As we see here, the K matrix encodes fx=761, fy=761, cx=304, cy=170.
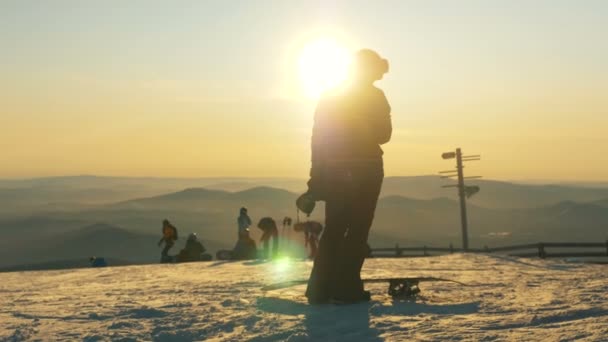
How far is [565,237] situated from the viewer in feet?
558

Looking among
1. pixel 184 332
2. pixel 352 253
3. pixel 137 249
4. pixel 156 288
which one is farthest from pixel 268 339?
pixel 137 249

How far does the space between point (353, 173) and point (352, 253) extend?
98 cm

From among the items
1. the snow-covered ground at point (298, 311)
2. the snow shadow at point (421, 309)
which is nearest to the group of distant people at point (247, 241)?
the snow-covered ground at point (298, 311)

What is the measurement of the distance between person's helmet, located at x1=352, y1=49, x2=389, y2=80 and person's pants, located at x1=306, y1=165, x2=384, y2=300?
1157mm

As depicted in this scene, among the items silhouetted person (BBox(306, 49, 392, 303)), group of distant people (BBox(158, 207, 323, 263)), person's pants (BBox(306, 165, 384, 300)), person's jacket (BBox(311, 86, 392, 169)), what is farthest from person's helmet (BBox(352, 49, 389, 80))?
group of distant people (BBox(158, 207, 323, 263))

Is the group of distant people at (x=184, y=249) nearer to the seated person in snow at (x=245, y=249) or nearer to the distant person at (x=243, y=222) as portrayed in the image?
the seated person in snow at (x=245, y=249)

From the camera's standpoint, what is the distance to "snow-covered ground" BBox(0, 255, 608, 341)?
7191mm

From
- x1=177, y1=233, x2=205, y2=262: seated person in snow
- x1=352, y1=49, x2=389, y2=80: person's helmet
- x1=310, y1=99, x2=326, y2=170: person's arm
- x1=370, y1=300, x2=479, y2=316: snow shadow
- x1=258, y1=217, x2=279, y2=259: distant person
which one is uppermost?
x1=352, y1=49, x2=389, y2=80: person's helmet

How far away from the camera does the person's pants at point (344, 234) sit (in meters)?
9.18

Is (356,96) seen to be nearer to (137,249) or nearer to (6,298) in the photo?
(6,298)

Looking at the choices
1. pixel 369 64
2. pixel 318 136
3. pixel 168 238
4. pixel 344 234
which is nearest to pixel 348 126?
pixel 318 136

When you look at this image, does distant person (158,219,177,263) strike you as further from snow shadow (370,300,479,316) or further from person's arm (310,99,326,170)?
snow shadow (370,300,479,316)

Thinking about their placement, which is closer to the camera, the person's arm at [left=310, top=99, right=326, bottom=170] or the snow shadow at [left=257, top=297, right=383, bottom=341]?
the snow shadow at [left=257, top=297, right=383, bottom=341]

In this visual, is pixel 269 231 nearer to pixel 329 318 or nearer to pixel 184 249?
pixel 184 249
